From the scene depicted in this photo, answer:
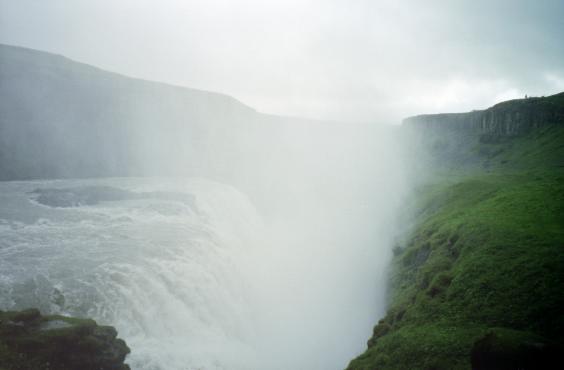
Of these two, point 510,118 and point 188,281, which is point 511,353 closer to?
point 188,281

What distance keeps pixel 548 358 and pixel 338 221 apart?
65.4m

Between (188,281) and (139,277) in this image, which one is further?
(188,281)

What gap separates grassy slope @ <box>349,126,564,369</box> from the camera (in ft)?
50.1

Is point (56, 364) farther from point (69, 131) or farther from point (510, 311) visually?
point (69, 131)

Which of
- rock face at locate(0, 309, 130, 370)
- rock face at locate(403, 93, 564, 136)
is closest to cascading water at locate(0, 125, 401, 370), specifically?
rock face at locate(0, 309, 130, 370)

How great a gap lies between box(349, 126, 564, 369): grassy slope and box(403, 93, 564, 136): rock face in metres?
55.0

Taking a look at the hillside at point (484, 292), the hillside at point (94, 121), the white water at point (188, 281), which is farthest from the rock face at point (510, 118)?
the hillside at point (94, 121)

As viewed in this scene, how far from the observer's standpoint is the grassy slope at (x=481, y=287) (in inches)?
602

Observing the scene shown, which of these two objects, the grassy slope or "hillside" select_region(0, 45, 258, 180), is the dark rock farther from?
"hillside" select_region(0, 45, 258, 180)

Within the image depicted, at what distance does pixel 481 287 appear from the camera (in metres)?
18.6

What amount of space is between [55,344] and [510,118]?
3817 inches

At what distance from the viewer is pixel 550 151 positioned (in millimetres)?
62000

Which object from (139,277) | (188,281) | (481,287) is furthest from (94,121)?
(481,287)

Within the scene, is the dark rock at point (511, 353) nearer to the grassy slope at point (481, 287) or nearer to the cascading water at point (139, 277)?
the grassy slope at point (481, 287)
